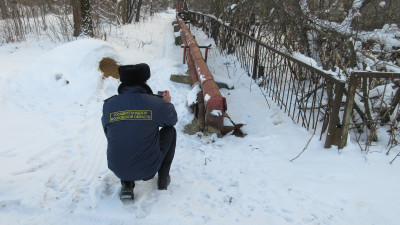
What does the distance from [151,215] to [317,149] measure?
2379mm

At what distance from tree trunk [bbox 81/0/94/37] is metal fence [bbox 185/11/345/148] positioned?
15.0 ft

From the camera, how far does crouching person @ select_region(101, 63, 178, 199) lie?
2.63m

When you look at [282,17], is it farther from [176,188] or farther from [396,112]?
[176,188]

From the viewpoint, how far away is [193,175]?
3.55 meters

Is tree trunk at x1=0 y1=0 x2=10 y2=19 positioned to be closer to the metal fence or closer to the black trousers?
the metal fence

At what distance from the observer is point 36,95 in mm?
5461

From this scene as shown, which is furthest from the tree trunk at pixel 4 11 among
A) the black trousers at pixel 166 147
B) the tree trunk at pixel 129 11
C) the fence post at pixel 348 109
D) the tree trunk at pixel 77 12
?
the fence post at pixel 348 109

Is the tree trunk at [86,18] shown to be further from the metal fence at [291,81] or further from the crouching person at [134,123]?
the crouching person at [134,123]

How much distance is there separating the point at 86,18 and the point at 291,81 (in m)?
7.39

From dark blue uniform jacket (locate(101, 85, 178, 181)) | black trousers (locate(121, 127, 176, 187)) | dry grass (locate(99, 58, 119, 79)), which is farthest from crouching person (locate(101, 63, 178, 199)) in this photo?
dry grass (locate(99, 58, 119, 79))

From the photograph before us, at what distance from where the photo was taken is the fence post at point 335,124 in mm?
3503

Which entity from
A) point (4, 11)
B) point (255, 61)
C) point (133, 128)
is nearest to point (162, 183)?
point (133, 128)

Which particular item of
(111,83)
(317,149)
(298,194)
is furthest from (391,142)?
(111,83)

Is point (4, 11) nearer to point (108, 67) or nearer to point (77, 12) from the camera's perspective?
point (77, 12)
